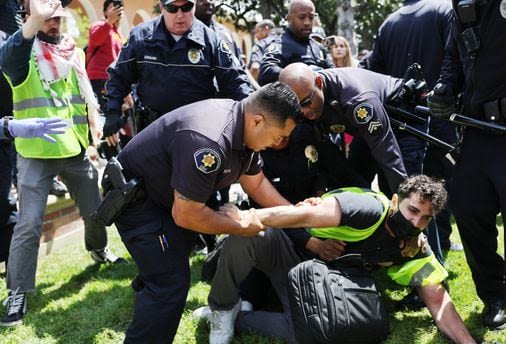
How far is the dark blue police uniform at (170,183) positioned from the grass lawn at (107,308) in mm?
512

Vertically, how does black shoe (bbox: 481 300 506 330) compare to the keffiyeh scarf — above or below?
below

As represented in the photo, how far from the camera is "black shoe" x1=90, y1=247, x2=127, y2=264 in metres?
4.05

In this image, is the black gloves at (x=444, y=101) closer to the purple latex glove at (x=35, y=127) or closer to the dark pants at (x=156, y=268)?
the dark pants at (x=156, y=268)

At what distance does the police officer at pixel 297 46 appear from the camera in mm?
4289

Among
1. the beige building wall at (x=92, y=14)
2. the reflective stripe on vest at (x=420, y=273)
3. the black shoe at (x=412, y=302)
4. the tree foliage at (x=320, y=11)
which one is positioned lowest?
the tree foliage at (x=320, y=11)

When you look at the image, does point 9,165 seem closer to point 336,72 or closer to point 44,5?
point 44,5

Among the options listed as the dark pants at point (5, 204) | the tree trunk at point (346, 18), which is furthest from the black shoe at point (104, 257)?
the tree trunk at point (346, 18)

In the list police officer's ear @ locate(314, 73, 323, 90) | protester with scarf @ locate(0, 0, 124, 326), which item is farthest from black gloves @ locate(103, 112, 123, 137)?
police officer's ear @ locate(314, 73, 323, 90)

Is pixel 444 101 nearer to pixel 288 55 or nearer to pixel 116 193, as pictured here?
pixel 116 193

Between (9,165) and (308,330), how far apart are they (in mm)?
2509

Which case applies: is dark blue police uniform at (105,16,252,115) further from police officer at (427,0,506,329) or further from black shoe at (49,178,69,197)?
black shoe at (49,178,69,197)

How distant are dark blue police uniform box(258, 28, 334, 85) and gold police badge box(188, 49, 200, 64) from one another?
830 millimetres

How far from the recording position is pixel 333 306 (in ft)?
8.20

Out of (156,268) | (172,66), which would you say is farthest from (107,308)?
(172,66)
